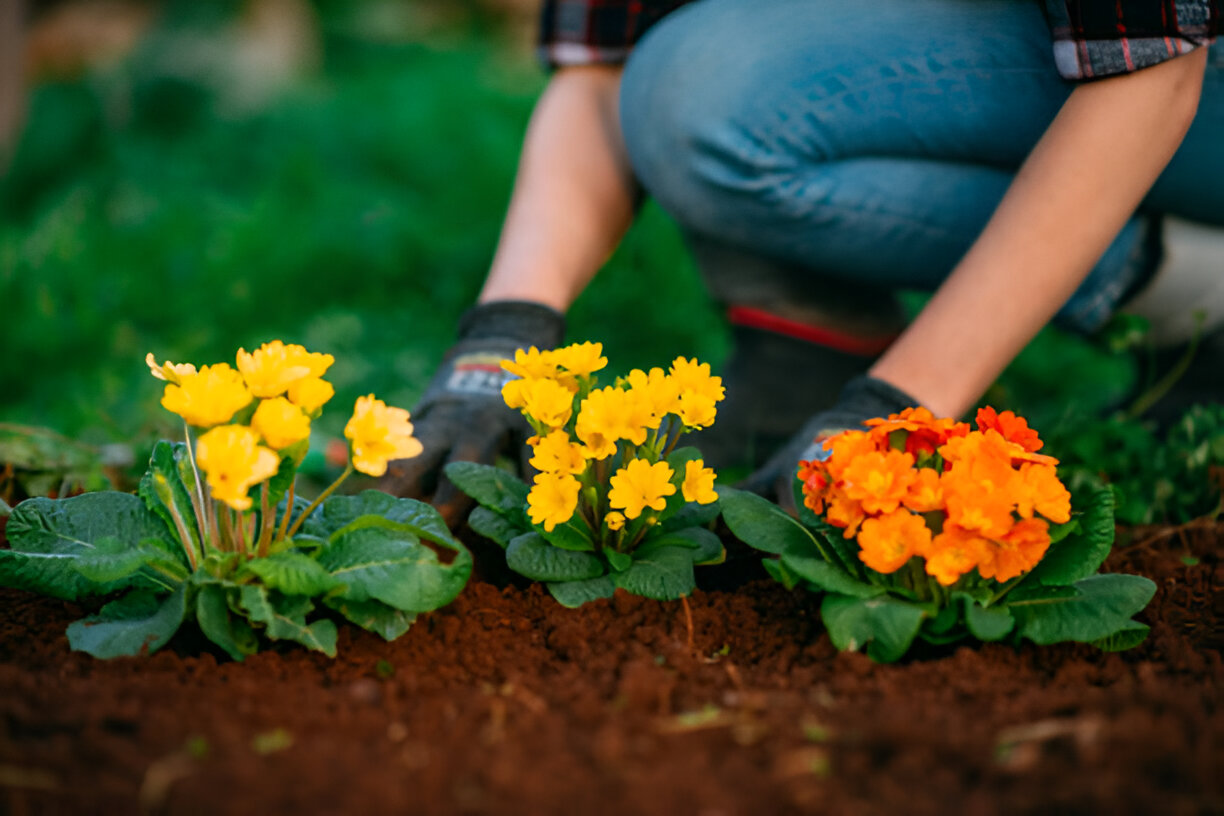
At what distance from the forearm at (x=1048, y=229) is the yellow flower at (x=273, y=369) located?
3.10 ft

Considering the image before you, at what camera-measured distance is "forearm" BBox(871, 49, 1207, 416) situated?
1473 mm

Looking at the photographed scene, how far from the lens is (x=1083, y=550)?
1254 mm

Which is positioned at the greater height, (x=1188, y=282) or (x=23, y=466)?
(x=1188, y=282)

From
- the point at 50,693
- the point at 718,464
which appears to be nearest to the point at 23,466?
the point at 50,693

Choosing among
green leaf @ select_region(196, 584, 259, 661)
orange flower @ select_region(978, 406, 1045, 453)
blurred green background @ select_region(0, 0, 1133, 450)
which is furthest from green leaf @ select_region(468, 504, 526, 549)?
blurred green background @ select_region(0, 0, 1133, 450)

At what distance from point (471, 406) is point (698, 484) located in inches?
19.4

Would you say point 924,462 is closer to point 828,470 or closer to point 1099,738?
point 828,470

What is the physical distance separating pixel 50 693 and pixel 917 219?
165 cm

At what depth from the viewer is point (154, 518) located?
1307 mm

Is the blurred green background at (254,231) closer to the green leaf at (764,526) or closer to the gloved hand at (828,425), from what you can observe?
the gloved hand at (828,425)

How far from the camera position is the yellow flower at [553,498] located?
48.4 inches

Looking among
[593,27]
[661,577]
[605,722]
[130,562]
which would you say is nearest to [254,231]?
[593,27]

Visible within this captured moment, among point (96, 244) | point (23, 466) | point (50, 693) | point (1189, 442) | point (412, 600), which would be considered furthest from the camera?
point (96, 244)

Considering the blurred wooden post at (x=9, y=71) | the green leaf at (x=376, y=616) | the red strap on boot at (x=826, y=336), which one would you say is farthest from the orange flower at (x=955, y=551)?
the blurred wooden post at (x=9, y=71)
